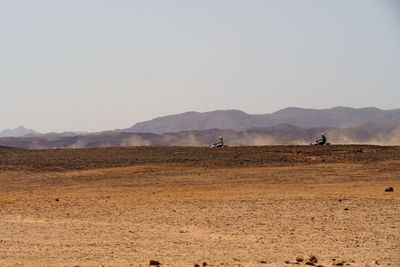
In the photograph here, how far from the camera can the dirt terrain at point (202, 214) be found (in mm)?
10953

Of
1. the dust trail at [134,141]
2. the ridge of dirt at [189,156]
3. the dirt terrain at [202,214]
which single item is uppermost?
the dust trail at [134,141]

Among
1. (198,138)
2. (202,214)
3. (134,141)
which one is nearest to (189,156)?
(202,214)

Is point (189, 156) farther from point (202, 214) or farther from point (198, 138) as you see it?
point (198, 138)

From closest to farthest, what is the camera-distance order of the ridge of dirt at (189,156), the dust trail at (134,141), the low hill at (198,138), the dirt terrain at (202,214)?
1. the dirt terrain at (202,214)
2. the ridge of dirt at (189,156)
3. the low hill at (198,138)
4. the dust trail at (134,141)

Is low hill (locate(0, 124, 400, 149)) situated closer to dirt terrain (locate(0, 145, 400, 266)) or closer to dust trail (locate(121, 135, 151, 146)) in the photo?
dust trail (locate(121, 135, 151, 146))

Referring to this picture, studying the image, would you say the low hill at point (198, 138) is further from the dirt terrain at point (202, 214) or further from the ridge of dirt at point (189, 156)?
the dirt terrain at point (202, 214)

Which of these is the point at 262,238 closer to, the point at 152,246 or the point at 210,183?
the point at 152,246

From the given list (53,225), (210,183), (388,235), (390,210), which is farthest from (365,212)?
(210,183)

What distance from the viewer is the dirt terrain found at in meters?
11.0

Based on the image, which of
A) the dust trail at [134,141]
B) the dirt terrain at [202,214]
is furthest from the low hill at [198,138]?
the dirt terrain at [202,214]

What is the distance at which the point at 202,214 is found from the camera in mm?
15422

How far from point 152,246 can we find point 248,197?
729 centimetres

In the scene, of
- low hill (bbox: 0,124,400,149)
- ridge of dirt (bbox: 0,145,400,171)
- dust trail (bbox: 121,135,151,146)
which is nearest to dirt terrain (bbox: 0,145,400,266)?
ridge of dirt (bbox: 0,145,400,171)

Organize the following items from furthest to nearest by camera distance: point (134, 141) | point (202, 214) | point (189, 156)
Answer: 1. point (134, 141)
2. point (189, 156)
3. point (202, 214)
